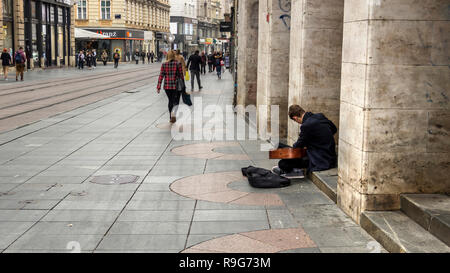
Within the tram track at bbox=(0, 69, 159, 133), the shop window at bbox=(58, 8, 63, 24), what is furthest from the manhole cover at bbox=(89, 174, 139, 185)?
the shop window at bbox=(58, 8, 63, 24)

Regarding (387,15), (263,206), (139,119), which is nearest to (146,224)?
(263,206)

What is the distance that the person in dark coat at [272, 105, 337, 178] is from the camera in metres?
8.22

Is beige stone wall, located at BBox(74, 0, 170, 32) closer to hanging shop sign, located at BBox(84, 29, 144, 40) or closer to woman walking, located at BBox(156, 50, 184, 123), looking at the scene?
hanging shop sign, located at BBox(84, 29, 144, 40)

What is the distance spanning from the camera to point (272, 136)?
12406 mm

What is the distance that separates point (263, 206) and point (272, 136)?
5.49 m

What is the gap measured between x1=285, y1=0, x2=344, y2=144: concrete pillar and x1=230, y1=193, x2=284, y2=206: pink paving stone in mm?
2660

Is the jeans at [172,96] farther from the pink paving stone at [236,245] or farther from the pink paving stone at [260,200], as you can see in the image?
the pink paving stone at [236,245]

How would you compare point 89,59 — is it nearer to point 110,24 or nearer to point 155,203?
point 110,24

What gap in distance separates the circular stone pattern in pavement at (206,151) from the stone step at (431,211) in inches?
177

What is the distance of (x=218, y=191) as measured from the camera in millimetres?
7754

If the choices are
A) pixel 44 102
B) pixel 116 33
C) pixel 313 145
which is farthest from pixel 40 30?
pixel 313 145

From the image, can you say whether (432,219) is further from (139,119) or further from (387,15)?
(139,119)
